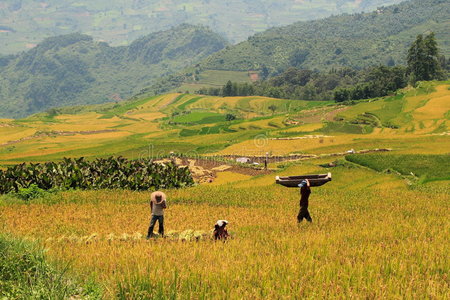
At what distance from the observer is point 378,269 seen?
8.51 meters

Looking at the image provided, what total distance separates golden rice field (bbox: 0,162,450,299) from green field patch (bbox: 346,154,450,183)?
42.9 feet

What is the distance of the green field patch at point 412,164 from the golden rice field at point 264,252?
515 inches

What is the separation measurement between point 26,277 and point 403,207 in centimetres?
1705

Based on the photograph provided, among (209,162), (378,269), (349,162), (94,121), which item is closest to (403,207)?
(378,269)

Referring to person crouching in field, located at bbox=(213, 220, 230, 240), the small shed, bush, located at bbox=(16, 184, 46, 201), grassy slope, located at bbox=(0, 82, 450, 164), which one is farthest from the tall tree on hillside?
person crouching in field, located at bbox=(213, 220, 230, 240)

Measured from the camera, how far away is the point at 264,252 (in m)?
10.5

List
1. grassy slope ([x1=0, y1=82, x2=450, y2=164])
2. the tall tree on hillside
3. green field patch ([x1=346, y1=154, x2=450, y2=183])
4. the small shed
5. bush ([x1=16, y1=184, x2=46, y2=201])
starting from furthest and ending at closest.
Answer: the tall tree on hillside < grassy slope ([x1=0, y1=82, x2=450, y2=164]) < the small shed < green field patch ([x1=346, y1=154, x2=450, y2=183]) < bush ([x1=16, y1=184, x2=46, y2=201])

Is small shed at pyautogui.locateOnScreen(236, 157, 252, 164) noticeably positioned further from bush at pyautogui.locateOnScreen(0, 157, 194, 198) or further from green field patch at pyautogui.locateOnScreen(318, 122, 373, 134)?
bush at pyautogui.locateOnScreen(0, 157, 194, 198)

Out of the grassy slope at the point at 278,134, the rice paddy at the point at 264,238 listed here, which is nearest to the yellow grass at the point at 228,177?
the rice paddy at the point at 264,238

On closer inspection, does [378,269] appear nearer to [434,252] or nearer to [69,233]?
[434,252]

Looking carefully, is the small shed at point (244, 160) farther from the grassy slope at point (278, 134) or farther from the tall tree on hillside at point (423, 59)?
the tall tree on hillside at point (423, 59)

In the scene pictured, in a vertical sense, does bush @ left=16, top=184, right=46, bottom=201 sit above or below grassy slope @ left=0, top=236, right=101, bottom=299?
below

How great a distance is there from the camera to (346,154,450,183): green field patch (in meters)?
34.2

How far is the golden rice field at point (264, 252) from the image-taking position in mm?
→ 7512
